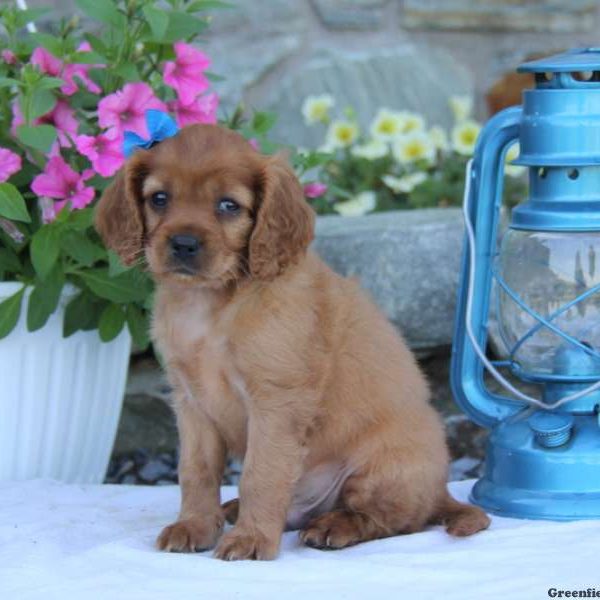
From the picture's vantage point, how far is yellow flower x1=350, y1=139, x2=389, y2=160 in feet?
19.8

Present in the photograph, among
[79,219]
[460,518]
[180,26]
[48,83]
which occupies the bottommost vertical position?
[460,518]

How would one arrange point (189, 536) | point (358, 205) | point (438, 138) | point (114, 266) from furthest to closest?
point (438, 138), point (358, 205), point (114, 266), point (189, 536)

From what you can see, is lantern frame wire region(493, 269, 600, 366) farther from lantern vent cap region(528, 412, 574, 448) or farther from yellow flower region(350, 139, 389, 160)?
yellow flower region(350, 139, 389, 160)

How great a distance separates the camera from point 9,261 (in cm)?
412

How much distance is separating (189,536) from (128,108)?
1.32 m

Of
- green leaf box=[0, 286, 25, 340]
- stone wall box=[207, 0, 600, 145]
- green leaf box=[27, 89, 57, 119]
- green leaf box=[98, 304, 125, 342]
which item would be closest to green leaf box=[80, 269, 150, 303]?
green leaf box=[98, 304, 125, 342]

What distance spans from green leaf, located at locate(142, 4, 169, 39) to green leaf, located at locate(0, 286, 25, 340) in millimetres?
827

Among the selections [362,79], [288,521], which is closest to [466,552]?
[288,521]

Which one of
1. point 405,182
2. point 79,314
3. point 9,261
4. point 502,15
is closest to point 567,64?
point 79,314

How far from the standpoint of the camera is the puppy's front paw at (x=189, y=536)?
339 centimetres

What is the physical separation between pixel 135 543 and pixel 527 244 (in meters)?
1.32

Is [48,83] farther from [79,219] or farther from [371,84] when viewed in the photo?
[371,84]

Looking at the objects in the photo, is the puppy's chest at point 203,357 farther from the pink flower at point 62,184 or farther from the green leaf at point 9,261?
the green leaf at point 9,261

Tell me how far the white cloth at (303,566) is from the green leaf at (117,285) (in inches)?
26.6
